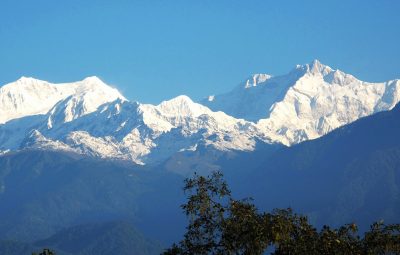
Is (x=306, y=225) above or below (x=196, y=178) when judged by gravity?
below

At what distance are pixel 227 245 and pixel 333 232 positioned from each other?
10017 mm

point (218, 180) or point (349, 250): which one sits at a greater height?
point (218, 180)

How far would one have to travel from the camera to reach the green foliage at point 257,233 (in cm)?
8938

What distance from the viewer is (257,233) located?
90.1m

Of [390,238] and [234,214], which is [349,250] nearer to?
[390,238]

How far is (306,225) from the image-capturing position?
9362cm

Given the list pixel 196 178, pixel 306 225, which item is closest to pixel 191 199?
pixel 196 178

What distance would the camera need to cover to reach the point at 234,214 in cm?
9375

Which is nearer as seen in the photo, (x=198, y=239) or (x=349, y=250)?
(x=349, y=250)

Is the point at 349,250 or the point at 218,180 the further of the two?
the point at 218,180

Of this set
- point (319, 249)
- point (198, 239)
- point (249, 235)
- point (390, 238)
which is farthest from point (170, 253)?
point (390, 238)

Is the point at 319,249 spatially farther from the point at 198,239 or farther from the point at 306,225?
the point at 198,239

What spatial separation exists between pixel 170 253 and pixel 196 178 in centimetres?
811

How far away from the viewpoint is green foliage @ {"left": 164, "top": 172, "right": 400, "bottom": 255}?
89.4 metres
